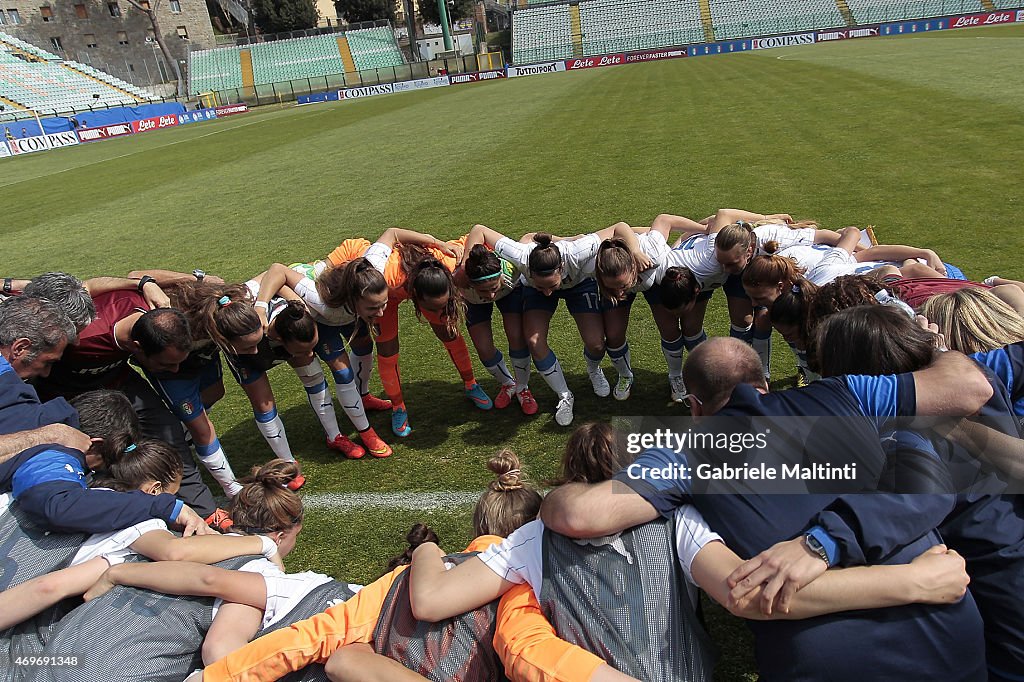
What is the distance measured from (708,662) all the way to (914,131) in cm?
1174

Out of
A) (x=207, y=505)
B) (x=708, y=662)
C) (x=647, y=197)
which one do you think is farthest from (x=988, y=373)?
(x=647, y=197)

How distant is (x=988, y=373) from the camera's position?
6.35 feet

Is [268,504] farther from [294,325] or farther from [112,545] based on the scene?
[294,325]

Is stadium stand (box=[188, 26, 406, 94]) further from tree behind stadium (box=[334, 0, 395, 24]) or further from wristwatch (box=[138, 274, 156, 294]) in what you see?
wristwatch (box=[138, 274, 156, 294])

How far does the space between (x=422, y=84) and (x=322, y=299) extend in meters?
41.3

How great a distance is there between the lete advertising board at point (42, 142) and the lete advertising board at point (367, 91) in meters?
16.5

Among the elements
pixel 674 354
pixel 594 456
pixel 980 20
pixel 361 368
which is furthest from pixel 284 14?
pixel 594 456

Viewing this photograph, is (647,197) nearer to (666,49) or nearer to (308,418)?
(308,418)

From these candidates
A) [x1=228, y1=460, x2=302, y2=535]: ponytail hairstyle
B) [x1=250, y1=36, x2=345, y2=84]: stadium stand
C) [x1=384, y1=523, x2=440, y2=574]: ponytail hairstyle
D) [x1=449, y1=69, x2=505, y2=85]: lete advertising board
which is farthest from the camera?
[x1=250, y1=36, x2=345, y2=84]: stadium stand

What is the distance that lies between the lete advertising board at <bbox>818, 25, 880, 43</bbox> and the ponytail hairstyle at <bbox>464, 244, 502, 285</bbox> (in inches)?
1676

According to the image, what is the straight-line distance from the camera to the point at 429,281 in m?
3.75

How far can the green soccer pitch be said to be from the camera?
4.04 meters

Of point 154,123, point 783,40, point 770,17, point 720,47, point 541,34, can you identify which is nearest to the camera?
point 154,123

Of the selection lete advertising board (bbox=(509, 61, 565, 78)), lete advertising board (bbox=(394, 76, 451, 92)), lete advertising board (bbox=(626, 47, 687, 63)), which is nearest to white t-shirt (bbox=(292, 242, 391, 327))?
lete advertising board (bbox=(394, 76, 451, 92))
